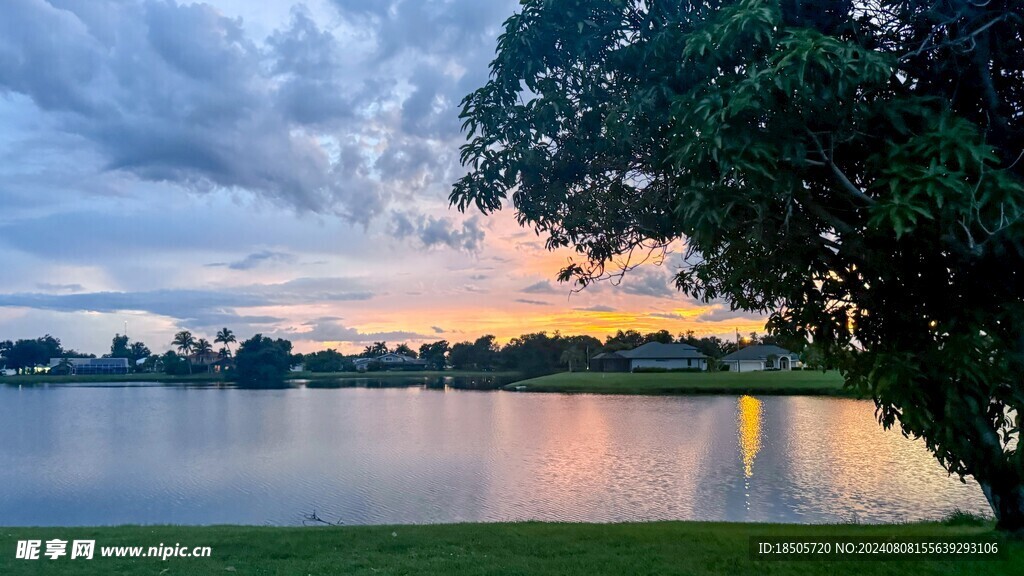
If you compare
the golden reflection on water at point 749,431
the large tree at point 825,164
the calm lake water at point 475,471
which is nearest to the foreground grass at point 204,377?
the golden reflection on water at point 749,431

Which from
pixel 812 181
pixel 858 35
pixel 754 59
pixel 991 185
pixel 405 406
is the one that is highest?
pixel 858 35

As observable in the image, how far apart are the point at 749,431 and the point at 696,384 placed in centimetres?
3806

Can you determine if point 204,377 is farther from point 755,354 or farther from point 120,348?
point 755,354

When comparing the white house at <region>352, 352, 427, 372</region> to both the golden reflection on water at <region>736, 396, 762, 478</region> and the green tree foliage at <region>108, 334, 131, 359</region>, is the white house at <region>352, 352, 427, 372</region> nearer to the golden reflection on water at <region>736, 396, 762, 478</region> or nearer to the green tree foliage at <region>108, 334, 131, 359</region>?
the green tree foliage at <region>108, 334, 131, 359</region>

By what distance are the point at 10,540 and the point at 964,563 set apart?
12.6m

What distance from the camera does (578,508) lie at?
17.0 m

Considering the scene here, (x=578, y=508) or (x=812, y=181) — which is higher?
(x=812, y=181)

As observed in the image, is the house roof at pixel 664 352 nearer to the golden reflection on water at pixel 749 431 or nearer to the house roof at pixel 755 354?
the house roof at pixel 755 354

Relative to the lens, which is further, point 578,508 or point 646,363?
point 646,363

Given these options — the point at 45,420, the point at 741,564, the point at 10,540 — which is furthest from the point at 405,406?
the point at 741,564

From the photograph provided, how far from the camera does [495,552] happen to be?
873cm

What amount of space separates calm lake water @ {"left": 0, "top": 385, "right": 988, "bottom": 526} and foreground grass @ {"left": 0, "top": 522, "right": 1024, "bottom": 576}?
17.8ft

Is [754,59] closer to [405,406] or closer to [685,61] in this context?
[685,61]

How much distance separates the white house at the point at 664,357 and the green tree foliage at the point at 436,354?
5855 centimetres
